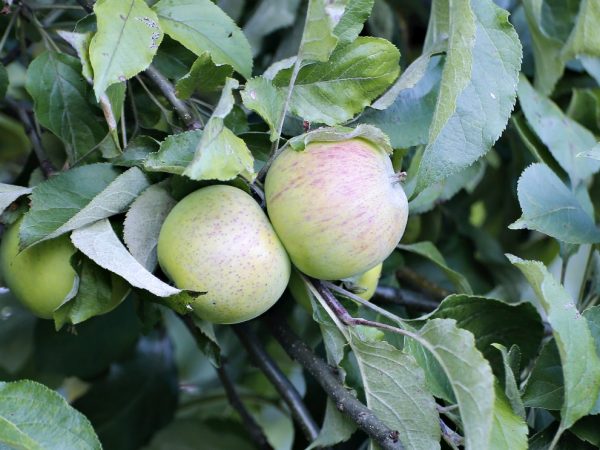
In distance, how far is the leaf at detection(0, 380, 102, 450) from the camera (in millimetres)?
571

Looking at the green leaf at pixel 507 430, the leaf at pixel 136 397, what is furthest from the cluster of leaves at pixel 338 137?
the leaf at pixel 136 397

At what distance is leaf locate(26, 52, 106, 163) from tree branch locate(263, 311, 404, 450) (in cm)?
25

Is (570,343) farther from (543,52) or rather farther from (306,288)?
(543,52)

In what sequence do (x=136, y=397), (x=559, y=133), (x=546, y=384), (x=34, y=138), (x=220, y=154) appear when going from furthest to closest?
(x=136, y=397)
(x=559, y=133)
(x=34, y=138)
(x=546, y=384)
(x=220, y=154)

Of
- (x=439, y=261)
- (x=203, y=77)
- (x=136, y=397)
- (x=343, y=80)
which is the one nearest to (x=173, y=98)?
(x=203, y=77)

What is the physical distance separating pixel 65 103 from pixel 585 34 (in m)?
0.56

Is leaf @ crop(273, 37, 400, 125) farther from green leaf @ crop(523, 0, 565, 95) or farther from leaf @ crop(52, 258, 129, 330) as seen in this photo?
green leaf @ crop(523, 0, 565, 95)

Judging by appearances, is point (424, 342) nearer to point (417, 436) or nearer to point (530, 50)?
point (417, 436)

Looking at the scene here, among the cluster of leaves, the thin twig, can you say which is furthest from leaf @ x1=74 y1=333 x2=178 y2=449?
the thin twig

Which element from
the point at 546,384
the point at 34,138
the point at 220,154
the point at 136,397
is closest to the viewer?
the point at 220,154

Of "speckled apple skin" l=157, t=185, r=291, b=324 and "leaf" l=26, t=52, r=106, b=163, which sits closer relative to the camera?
"speckled apple skin" l=157, t=185, r=291, b=324

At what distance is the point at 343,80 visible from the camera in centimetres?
67

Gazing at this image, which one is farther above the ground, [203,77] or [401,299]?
[203,77]

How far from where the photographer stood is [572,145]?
0.87m
